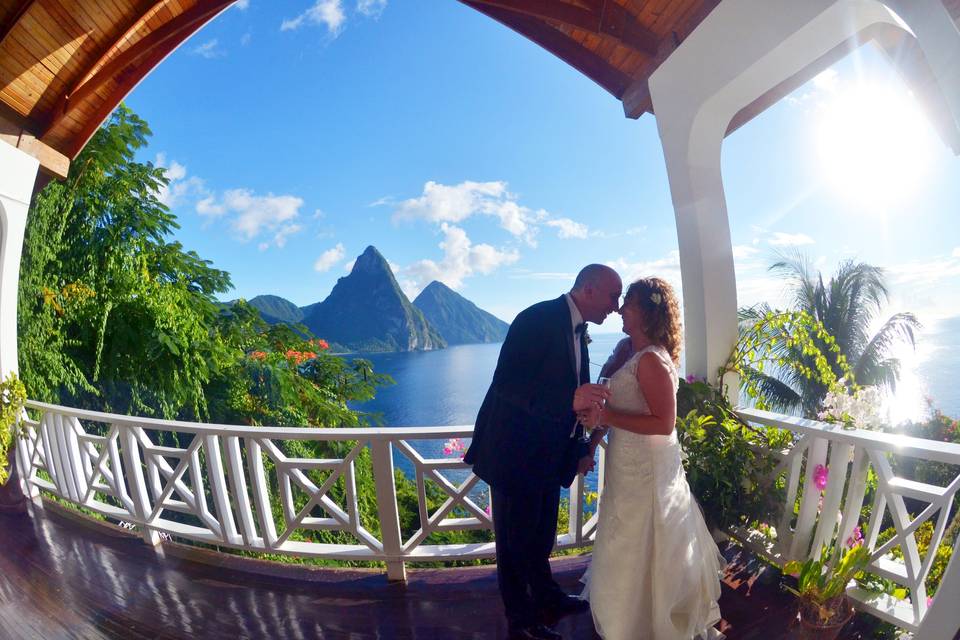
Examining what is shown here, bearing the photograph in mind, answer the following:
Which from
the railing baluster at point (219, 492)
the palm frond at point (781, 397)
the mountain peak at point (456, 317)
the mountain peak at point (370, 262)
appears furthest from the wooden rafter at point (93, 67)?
the mountain peak at point (370, 262)

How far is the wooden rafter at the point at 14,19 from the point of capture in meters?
2.69

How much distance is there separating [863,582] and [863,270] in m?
14.8

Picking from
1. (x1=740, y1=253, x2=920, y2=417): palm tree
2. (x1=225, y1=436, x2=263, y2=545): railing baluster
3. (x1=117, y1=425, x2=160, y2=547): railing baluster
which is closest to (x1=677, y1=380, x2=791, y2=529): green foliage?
(x1=225, y1=436, x2=263, y2=545): railing baluster

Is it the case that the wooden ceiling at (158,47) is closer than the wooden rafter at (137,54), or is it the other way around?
the wooden ceiling at (158,47)

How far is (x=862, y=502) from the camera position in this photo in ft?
6.25

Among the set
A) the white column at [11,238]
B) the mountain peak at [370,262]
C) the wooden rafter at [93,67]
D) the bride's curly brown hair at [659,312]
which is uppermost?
the mountain peak at [370,262]

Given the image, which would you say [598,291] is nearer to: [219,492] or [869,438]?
[869,438]

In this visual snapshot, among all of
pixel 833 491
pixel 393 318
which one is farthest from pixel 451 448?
pixel 393 318

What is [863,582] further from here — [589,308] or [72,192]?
[72,192]

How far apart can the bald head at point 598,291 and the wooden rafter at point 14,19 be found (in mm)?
3779

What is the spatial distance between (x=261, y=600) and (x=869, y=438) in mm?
2918

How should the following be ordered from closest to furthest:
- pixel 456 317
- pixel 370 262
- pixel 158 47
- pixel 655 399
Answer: pixel 655 399 < pixel 158 47 < pixel 456 317 < pixel 370 262

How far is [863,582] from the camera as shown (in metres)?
1.88

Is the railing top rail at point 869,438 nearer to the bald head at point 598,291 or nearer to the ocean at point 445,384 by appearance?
the bald head at point 598,291
